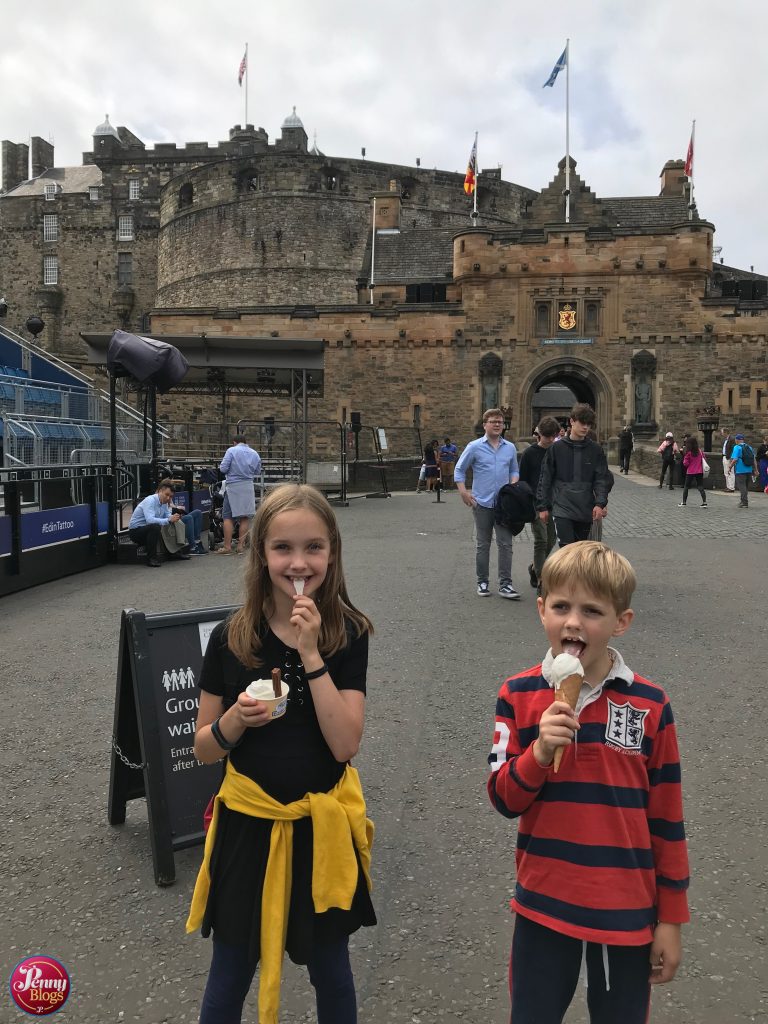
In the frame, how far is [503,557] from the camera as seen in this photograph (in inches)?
302

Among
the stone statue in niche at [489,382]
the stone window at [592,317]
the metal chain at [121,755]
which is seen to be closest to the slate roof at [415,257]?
the stone statue in niche at [489,382]

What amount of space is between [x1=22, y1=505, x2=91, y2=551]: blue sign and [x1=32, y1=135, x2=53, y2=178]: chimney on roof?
6170 cm

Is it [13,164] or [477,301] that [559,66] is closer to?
[477,301]

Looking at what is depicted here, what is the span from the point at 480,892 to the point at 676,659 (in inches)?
130

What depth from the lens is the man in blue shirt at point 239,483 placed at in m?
10.6

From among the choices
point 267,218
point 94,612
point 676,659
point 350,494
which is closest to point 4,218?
point 267,218

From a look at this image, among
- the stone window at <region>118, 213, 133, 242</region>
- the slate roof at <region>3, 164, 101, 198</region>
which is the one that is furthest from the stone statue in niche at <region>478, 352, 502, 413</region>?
the slate roof at <region>3, 164, 101, 198</region>

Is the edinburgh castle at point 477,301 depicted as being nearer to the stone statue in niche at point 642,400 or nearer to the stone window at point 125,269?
the stone statue in niche at point 642,400

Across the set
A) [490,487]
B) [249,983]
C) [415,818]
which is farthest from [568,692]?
[490,487]

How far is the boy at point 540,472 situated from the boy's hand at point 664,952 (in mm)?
5901

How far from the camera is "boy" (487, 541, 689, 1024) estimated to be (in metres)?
1.67

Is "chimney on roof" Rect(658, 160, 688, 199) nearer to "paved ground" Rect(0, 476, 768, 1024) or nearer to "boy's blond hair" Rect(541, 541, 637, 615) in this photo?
"paved ground" Rect(0, 476, 768, 1024)

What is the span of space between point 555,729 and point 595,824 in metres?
0.33

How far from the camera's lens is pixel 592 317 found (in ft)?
95.9
